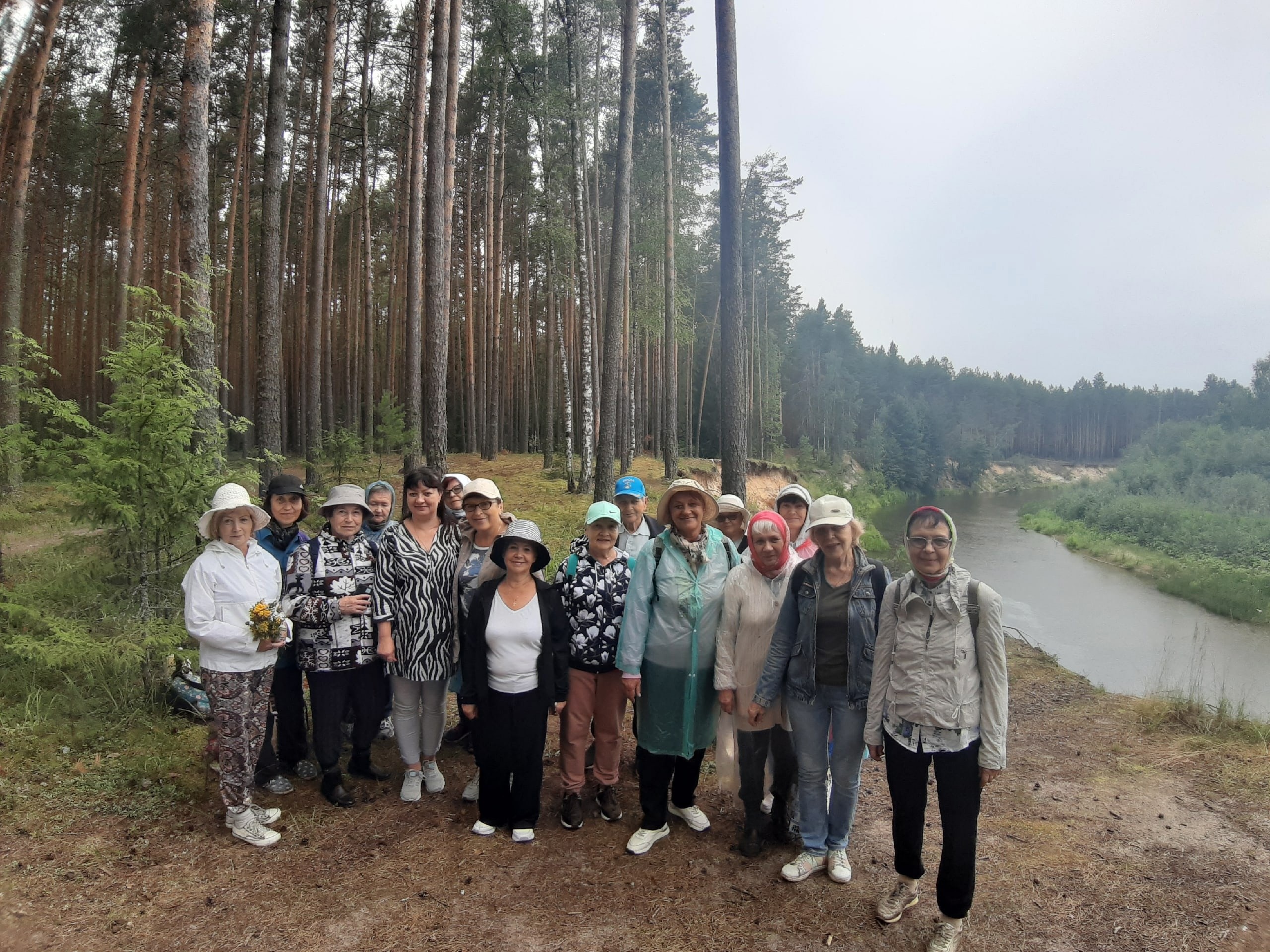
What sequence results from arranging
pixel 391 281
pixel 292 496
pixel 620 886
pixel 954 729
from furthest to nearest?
pixel 391 281 → pixel 292 496 → pixel 620 886 → pixel 954 729

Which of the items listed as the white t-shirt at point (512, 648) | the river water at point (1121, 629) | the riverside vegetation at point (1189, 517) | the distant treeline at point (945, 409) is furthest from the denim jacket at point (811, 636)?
the distant treeline at point (945, 409)

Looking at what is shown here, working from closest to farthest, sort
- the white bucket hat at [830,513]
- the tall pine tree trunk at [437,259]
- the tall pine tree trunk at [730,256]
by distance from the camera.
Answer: the white bucket hat at [830,513], the tall pine tree trunk at [730,256], the tall pine tree trunk at [437,259]

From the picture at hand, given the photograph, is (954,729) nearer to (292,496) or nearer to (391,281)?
(292,496)

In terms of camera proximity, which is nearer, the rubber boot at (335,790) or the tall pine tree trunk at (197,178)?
the rubber boot at (335,790)

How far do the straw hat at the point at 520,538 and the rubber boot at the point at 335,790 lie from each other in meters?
1.78

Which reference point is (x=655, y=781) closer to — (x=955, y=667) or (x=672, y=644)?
(x=672, y=644)

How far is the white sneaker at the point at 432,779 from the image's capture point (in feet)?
14.5

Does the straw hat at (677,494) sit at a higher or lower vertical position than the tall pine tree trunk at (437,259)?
lower

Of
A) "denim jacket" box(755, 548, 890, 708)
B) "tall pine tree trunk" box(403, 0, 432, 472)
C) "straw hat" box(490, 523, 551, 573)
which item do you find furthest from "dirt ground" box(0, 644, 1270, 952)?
"tall pine tree trunk" box(403, 0, 432, 472)

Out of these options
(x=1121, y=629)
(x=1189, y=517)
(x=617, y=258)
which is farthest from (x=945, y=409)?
(x=617, y=258)

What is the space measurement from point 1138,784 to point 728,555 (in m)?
4.22

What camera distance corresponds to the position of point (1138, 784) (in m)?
5.25

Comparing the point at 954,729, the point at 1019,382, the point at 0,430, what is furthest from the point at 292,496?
the point at 1019,382

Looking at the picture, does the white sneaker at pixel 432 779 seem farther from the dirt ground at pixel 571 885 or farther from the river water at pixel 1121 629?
the river water at pixel 1121 629
